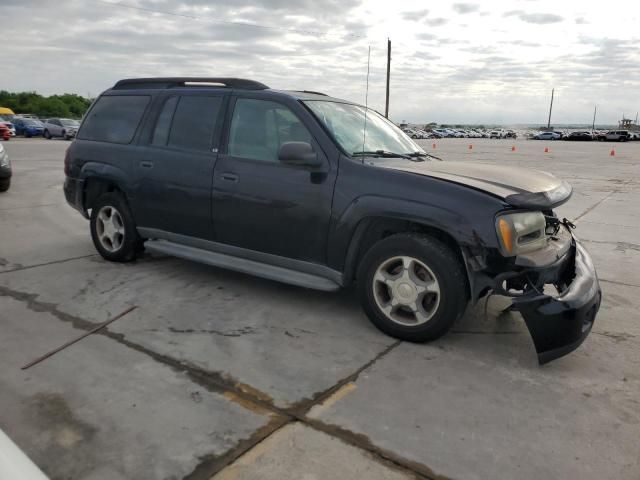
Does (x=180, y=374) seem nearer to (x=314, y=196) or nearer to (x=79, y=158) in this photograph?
(x=314, y=196)

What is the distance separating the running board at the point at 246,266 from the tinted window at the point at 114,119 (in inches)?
45.0

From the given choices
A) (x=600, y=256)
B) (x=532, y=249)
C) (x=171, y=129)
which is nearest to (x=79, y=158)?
(x=171, y=129)

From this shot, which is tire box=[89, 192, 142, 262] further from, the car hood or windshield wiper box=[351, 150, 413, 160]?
the car hood

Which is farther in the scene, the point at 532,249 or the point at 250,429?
the point at 532,249

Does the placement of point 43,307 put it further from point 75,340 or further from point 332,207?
point 332,207

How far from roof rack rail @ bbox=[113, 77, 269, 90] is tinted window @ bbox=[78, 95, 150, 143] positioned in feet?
0.51

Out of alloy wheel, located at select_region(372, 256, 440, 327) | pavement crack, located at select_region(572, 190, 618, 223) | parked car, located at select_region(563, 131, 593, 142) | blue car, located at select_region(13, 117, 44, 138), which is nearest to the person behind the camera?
alloy wheel, located at select_region(372, 256, 440, 327)

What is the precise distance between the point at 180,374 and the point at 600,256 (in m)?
5.14

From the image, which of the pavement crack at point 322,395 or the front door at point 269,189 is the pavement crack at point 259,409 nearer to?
the pavement crack at point 322,395

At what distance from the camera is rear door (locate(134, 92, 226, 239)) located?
15.3ft

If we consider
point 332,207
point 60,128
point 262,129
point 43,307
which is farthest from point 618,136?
point 43,307

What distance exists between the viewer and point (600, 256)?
6.30 meters

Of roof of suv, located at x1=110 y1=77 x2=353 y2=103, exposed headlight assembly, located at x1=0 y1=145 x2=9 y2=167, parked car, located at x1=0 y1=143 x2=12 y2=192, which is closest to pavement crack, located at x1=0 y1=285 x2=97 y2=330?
roof of suv, located at x1=110 y1=77 x2=353 y2=103

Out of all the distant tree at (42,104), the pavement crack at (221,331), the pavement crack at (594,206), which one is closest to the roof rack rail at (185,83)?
the pavement crack at (221,331)
